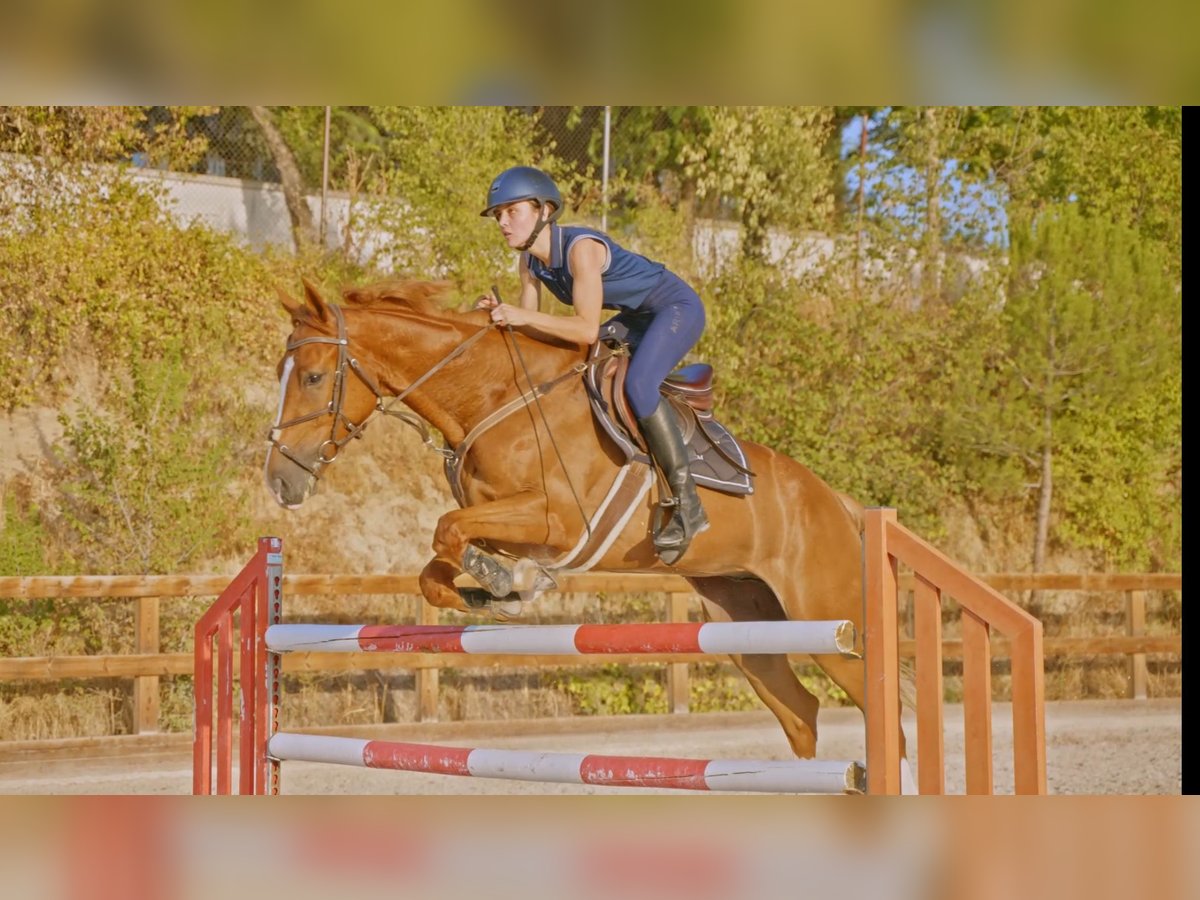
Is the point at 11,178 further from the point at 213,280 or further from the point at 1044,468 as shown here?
the point at 1044,468

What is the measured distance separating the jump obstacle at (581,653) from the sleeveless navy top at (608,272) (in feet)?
4.62

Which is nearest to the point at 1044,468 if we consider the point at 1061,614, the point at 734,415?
the point at 1061,614

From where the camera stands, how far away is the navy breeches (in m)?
5.17

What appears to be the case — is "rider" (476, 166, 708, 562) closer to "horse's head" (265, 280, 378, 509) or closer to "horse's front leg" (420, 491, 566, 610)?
"horse's front leg" (420, 491, 566, 610)

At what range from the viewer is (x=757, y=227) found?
14.0 metres

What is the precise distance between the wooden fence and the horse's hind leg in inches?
59.3

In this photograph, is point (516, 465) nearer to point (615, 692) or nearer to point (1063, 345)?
point (615, 692)

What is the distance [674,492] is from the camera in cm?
515

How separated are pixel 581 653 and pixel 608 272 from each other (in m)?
1.63

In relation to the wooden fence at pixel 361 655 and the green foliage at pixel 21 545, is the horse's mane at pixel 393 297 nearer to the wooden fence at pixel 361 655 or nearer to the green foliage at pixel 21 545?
the wooden fence at pixel 361 655

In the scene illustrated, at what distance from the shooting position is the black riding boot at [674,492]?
16.8 feet

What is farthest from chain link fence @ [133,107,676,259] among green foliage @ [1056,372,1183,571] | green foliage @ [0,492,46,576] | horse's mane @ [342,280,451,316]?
horse's mane @ [342,280,451,316]

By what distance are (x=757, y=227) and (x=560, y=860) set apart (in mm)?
10692

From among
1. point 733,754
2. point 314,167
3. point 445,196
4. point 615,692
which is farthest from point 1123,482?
point 314,167
